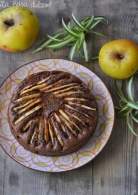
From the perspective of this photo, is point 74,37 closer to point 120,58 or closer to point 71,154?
point 120,58

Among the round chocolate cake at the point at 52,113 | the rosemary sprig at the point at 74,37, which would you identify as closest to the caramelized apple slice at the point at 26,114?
the round chocolate cake at the point at 52,113

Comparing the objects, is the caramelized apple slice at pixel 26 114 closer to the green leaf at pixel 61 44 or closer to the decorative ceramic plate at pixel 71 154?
the decorative ceramic plate at pixel 71 154

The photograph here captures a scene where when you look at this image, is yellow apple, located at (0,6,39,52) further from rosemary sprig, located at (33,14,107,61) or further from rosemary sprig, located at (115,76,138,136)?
rosemary sprig, located at (115,76,138,136)

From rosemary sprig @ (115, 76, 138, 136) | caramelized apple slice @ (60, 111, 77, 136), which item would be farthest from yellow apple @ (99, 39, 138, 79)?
caramelized apple slice @ (60, 111, 77, 136)

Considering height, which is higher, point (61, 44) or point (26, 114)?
point (61, 44)

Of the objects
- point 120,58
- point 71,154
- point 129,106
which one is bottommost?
point 71,154

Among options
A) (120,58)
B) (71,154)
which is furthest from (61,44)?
(71,154)
